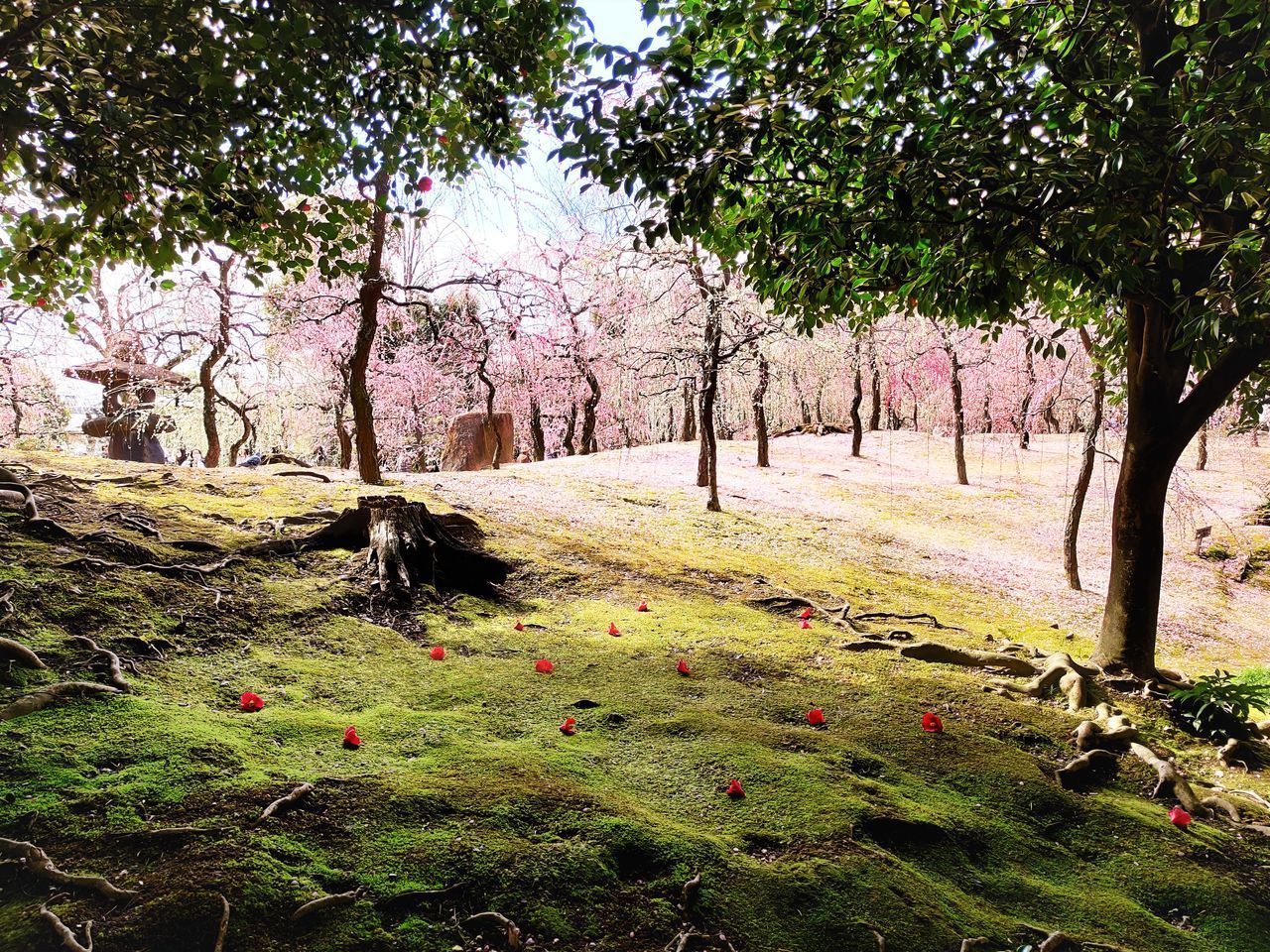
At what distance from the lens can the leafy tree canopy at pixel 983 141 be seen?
12.9ft

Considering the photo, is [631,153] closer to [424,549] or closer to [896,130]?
[896,130]

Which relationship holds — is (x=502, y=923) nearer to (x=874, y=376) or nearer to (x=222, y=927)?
(x=222, y=927)

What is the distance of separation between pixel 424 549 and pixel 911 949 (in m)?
5.21

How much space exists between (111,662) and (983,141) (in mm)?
5900

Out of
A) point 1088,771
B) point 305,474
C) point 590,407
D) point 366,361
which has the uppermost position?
point 366,361

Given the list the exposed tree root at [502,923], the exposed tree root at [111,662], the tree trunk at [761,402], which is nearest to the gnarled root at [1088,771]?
the exposed tree root at [502,923]

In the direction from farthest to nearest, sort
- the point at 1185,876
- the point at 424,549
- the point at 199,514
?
1. the point at 199,514
2. the point at 424,549
3. the point at 1185,876

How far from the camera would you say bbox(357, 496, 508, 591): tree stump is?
6438 millimetres

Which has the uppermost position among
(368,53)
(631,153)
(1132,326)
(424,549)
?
(368,53)

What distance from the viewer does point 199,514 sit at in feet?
24.1

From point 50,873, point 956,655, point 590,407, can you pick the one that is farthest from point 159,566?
point 590,407

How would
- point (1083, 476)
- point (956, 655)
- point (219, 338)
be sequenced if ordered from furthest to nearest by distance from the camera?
point (219, 338)
point (1083, 476)
point (956, 655)

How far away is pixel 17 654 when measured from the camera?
370cm

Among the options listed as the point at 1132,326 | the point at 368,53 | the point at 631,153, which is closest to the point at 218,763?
the point at 631,153
